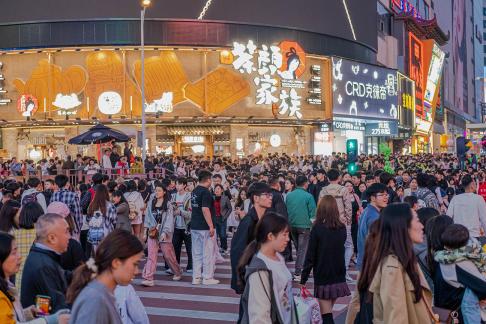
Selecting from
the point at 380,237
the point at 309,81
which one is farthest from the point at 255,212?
the point at 309,81

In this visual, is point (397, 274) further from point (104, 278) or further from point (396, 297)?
point (104, 278)

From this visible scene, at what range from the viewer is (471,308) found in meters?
5.38

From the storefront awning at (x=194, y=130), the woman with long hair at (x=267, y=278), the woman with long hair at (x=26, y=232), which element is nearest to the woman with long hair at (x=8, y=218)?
the woman with long hair at (x=26, y=232)

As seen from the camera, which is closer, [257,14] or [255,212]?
[255,212]

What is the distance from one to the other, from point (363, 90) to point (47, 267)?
48.4 meters

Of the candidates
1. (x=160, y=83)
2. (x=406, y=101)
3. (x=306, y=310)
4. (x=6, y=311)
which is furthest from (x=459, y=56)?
(x=6, y=311)

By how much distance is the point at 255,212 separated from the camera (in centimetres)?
755

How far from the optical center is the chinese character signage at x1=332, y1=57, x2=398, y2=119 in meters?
47.3

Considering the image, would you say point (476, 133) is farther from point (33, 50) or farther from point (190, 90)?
point (33, 50)

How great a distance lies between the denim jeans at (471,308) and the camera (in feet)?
17.6

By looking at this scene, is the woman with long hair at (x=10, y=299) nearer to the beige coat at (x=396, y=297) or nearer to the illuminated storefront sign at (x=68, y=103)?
the beige coat at (x=396, y=297)

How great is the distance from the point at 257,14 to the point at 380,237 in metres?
42.9

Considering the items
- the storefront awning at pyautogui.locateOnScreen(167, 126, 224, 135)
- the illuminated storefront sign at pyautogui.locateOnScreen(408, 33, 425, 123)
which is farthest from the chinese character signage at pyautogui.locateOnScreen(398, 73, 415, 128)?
the storefront awning at pyautogui.locateOnScreen(167, 126, 224, 135)

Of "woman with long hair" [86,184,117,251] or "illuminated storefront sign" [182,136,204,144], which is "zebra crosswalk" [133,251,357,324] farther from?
"illuminated storefront sign" [182,136,204,144]
